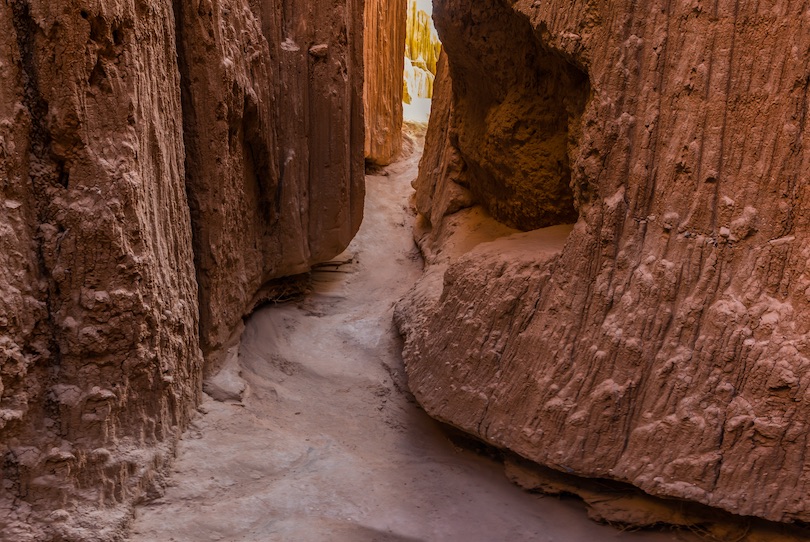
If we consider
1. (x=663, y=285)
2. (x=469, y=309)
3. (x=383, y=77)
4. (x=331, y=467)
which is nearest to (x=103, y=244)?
(x=331, y=467)

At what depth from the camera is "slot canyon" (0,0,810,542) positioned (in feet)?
7.69

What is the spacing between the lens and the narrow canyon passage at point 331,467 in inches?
103

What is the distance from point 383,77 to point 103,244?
5163mm

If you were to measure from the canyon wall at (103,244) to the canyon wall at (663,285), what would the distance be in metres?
1.25

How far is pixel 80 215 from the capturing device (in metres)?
2.42

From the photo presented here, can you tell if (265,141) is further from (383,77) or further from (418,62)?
(418,62)

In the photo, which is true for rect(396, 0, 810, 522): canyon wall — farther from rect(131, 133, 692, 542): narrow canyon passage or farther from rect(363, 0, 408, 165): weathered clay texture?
rect(363, 0, 408, 165): weathered clay texture

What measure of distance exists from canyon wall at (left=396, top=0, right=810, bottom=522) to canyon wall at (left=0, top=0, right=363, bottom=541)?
1254 millimetres

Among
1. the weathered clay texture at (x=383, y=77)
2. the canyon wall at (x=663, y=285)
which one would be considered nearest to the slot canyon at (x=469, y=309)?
the canyon wall at (x=663, y=285)

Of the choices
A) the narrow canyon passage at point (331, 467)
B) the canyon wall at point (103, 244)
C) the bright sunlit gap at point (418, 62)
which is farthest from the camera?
the bright sunlit gap at point (418, 62)

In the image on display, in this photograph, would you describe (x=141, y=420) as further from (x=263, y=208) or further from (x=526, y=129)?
(x=526, y=129)

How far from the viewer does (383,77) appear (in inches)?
282

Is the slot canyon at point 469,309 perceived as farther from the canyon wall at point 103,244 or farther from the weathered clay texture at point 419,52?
the weathered clay texture at point 419,52

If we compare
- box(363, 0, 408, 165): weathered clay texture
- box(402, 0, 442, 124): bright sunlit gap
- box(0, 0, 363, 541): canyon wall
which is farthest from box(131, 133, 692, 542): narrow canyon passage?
box(402, 0, 442, 124): bright sunlit gap
